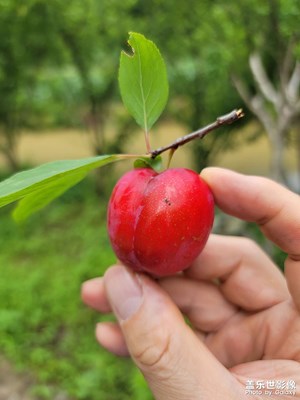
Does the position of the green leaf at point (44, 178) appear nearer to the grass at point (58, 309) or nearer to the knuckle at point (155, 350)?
the knuckle at point (155, 350)

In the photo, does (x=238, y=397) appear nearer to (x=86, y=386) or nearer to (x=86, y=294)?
(x=86, y=294)

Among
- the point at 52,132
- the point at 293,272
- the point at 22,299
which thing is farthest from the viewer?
the point at 52,132

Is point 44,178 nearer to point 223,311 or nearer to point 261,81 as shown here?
point 223,311

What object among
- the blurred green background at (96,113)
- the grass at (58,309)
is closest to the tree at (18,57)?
the blurred green background at (96,113)

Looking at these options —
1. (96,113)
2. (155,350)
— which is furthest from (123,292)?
(96,113)

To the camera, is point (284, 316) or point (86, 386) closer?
point (284, 316)

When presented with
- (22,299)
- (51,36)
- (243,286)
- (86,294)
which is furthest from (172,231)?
(51,36)

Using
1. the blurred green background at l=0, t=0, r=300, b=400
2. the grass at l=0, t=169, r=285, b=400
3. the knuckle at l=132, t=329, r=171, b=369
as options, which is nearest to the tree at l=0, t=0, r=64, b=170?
the blurred green background at l=0, t=0, r=300, b=400
